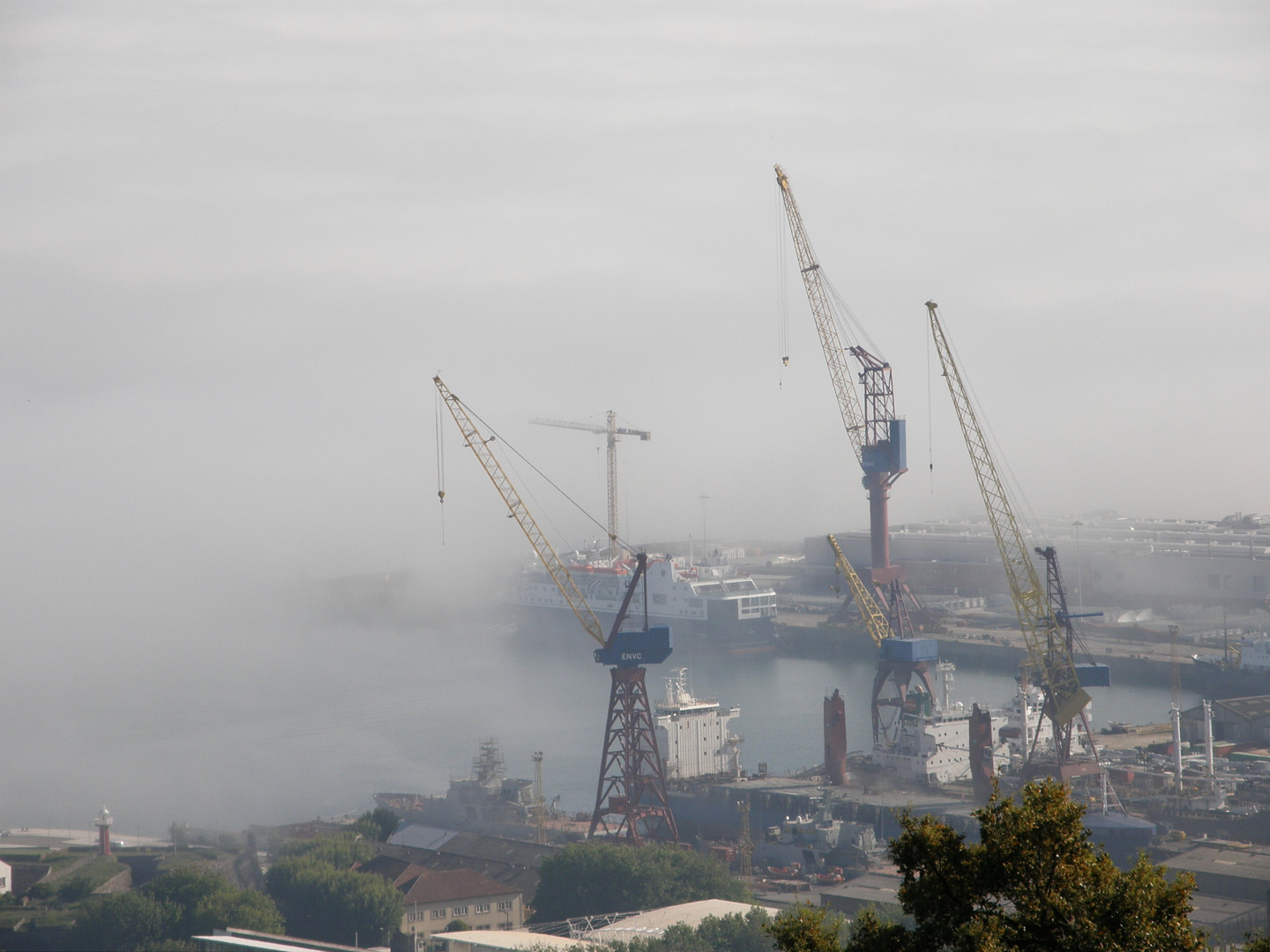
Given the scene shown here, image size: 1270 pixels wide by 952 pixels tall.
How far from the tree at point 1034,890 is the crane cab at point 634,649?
16.3m

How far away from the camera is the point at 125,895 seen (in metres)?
15.8

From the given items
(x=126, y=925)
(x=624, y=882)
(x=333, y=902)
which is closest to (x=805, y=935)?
(x=624, y=882)

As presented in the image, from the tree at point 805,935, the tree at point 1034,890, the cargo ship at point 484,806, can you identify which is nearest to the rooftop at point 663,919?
the cargo ship at point 484,806

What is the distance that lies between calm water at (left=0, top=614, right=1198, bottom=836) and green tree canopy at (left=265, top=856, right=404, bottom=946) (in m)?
7.58

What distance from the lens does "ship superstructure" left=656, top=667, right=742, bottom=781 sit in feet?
80.0

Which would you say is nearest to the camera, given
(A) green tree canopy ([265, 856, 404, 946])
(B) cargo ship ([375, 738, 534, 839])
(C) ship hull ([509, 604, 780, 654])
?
(A) green tree canopy ([265, 856, 404, 946])

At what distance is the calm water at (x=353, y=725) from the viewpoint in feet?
85.9

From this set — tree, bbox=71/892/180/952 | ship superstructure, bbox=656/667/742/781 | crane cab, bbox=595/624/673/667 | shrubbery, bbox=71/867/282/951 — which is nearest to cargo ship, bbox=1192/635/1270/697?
ship superstructure, bbox=656/667/742/781

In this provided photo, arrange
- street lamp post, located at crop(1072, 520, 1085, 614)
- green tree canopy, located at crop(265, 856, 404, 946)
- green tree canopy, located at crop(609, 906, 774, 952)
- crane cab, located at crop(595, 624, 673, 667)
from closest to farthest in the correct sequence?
green tree canopy, located at crop(609, 906, 774, 952), green tree canopy, located at crop(265, 856, 404, 946), crane cab, located at crop(595, 624, 673, 667), street lamp post, located at crop(1072, 520, 1085, 614)

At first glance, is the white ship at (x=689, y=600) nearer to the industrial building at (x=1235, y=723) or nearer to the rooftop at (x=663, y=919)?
the industrial building at (x=1235, y=723)

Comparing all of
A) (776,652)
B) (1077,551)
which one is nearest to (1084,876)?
(776,652)

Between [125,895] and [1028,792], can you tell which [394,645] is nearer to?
[125,895]

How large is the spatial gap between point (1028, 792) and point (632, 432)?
184 feet

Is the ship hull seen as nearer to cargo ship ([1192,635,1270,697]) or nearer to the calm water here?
the calm water
